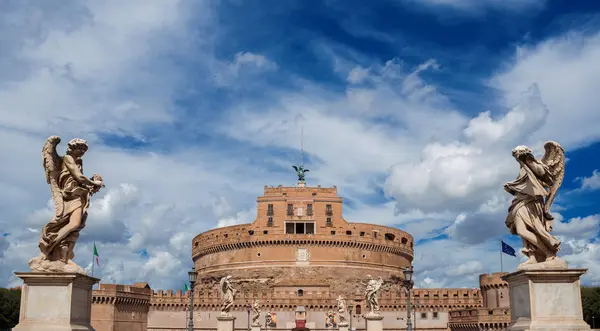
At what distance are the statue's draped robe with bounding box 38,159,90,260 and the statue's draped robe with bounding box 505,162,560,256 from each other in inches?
249

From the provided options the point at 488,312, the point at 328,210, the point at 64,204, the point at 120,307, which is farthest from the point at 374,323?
the point at 328,210

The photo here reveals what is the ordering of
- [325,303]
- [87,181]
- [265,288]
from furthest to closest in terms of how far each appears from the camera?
[265,288] < [325,303] < [87,181]

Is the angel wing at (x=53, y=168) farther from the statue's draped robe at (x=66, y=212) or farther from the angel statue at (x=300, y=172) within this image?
the angel statue at (x=300, y=172)

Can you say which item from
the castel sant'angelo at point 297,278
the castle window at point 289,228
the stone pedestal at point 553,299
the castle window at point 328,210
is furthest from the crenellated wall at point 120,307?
the stone pedestal at point 553,299

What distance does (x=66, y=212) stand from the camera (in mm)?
9562

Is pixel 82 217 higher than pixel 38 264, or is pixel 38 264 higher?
pixel 82 217

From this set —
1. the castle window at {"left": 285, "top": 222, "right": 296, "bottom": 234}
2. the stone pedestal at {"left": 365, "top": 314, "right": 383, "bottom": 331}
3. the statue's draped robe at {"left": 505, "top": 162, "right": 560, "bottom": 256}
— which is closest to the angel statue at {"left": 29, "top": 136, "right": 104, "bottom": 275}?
A: the statue's draped robe at {"left": 505, "top": 162, "right": 560, "bottom": 256}

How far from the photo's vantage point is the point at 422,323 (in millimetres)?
91188

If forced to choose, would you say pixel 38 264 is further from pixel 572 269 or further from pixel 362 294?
pixel 362 294

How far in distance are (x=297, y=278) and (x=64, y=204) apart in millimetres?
88060

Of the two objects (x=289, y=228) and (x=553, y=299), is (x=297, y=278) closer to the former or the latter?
(x=289, y=228)

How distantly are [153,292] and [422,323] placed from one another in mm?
37721

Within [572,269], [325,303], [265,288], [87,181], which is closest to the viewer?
[572,269]

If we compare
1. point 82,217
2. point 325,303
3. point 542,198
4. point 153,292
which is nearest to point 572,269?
point 542,198
